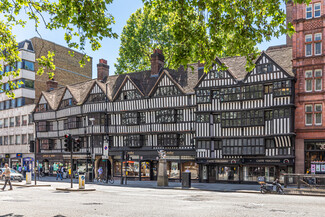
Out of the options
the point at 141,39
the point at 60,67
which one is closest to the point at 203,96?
the point at 141,39

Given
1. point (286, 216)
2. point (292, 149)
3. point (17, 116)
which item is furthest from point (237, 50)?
point (17, 116)

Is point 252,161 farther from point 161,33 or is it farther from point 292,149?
point 161,33

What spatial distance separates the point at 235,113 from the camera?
34.7 meters

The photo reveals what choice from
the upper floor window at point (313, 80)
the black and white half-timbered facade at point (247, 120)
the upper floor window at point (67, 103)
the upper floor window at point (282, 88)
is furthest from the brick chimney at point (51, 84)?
the upper floor window at point (313, 80)

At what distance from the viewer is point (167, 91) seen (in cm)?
3919

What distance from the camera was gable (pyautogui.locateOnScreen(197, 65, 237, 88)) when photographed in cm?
3506

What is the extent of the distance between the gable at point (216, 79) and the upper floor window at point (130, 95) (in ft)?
25.2

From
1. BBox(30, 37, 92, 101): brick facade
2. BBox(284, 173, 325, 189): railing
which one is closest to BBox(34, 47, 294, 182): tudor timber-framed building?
BBox(284, 173, 325, 189): railing

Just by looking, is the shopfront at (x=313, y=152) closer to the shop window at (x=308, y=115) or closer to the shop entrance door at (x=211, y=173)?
the shop window at (x=308, y=115)

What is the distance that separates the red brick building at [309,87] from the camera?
3155 centimetres

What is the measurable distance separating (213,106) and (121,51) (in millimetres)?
21078

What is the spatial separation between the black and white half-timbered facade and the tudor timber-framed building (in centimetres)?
8

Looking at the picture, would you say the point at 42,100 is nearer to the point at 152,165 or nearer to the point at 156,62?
the point at 156,62

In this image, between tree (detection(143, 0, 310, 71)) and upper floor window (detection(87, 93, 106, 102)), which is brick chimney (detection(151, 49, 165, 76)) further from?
tree (detection(143, 0, 310, 71))
